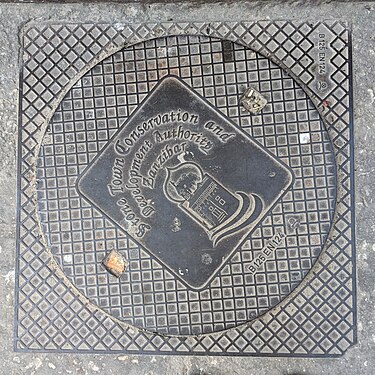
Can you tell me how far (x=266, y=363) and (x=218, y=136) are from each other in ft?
3.44

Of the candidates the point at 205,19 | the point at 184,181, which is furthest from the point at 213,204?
the point at 205,19

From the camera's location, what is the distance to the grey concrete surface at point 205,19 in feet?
6.76

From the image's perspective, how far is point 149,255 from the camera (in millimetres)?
2078

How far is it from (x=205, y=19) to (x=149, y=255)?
43.7 inches

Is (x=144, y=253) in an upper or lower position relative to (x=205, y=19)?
lower

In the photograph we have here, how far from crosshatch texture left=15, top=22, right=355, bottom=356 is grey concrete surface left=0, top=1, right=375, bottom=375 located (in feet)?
0.15

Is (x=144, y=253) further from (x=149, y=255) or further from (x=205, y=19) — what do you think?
(x=205, y=19)

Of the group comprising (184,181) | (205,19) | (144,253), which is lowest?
(144,253)

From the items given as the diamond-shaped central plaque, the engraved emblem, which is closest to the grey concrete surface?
the diamond-shaped central plaque

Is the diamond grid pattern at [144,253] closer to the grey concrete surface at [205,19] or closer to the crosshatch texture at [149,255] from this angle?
the crosshatch texture at [149,255]

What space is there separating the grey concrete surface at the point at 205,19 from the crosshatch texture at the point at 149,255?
46mm

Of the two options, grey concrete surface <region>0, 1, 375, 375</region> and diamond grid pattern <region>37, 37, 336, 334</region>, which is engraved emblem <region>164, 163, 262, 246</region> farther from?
grey concrete surface <region>0, 1, 375, 375</region>

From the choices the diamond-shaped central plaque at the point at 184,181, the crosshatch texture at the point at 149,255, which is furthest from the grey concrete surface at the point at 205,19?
the diamond-shaped central plaque at the point at 184,181

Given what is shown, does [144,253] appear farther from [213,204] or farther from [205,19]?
[205,19]
